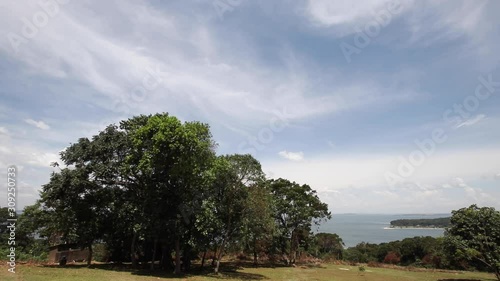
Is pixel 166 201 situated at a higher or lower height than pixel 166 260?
higher

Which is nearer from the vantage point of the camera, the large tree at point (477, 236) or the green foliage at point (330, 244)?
the large tree at point (477, 236)

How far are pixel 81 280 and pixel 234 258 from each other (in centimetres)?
2377

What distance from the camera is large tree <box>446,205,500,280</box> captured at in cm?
2243

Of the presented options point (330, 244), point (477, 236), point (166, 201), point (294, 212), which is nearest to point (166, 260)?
point (166, 201)

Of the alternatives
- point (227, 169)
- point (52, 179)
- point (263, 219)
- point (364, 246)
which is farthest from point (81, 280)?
point (364, 246)

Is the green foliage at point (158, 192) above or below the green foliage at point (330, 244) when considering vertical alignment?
→ above

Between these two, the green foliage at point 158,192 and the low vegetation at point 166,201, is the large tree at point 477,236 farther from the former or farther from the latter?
the green foliage at point 158,192

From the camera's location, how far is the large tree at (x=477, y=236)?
→ 22431 mm

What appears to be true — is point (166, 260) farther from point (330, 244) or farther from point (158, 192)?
point (330, 244)

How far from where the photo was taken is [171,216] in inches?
879

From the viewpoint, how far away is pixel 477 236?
2311cm

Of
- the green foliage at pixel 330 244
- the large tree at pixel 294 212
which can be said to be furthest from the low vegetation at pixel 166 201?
the green foliage at pixel 330 244

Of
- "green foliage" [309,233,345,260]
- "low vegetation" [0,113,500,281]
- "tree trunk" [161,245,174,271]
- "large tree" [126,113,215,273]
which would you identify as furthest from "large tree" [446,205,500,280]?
"green foliage" [309,233,345,260]

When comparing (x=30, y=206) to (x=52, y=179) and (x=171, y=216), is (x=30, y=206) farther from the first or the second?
(x=171, y=216)
